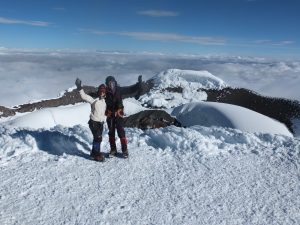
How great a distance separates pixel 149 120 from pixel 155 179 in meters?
8.44

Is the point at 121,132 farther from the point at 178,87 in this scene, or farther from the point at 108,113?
the point at 178,87

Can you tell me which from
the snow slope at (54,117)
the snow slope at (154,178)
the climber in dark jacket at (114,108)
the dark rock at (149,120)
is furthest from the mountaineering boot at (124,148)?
the snow slope at (54,117)

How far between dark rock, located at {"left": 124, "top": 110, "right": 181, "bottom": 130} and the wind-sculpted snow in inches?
206

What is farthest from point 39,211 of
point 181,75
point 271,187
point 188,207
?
point 181,75

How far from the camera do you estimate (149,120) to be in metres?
15.8

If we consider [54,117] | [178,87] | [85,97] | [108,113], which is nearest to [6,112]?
[54,117]

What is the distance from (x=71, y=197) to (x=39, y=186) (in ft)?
2.65

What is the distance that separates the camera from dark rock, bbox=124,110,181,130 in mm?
15523

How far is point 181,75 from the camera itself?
106ft

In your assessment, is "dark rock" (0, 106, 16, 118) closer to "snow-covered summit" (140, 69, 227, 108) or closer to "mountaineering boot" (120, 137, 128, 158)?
"snow-covered summit" (140, 69, 227, 108)

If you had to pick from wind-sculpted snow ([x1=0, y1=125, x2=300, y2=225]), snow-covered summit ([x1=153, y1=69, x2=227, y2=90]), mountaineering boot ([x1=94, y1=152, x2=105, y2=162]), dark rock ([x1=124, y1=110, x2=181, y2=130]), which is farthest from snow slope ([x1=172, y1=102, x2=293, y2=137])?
snow-covered summit ([x1=153, y1=69, x2=227, y2=90])

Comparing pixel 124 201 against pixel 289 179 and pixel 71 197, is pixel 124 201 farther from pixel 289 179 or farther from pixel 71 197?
pixel 289 179

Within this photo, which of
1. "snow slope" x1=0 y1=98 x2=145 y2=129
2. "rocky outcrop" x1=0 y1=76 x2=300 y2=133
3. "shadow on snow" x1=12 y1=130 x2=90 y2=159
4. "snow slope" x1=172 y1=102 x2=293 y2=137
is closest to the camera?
"shadow on snow" x1=12 y1=130 x2=90 y2=159

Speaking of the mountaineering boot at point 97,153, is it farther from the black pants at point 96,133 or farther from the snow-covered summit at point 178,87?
the snow-covered summit at point 178,87
